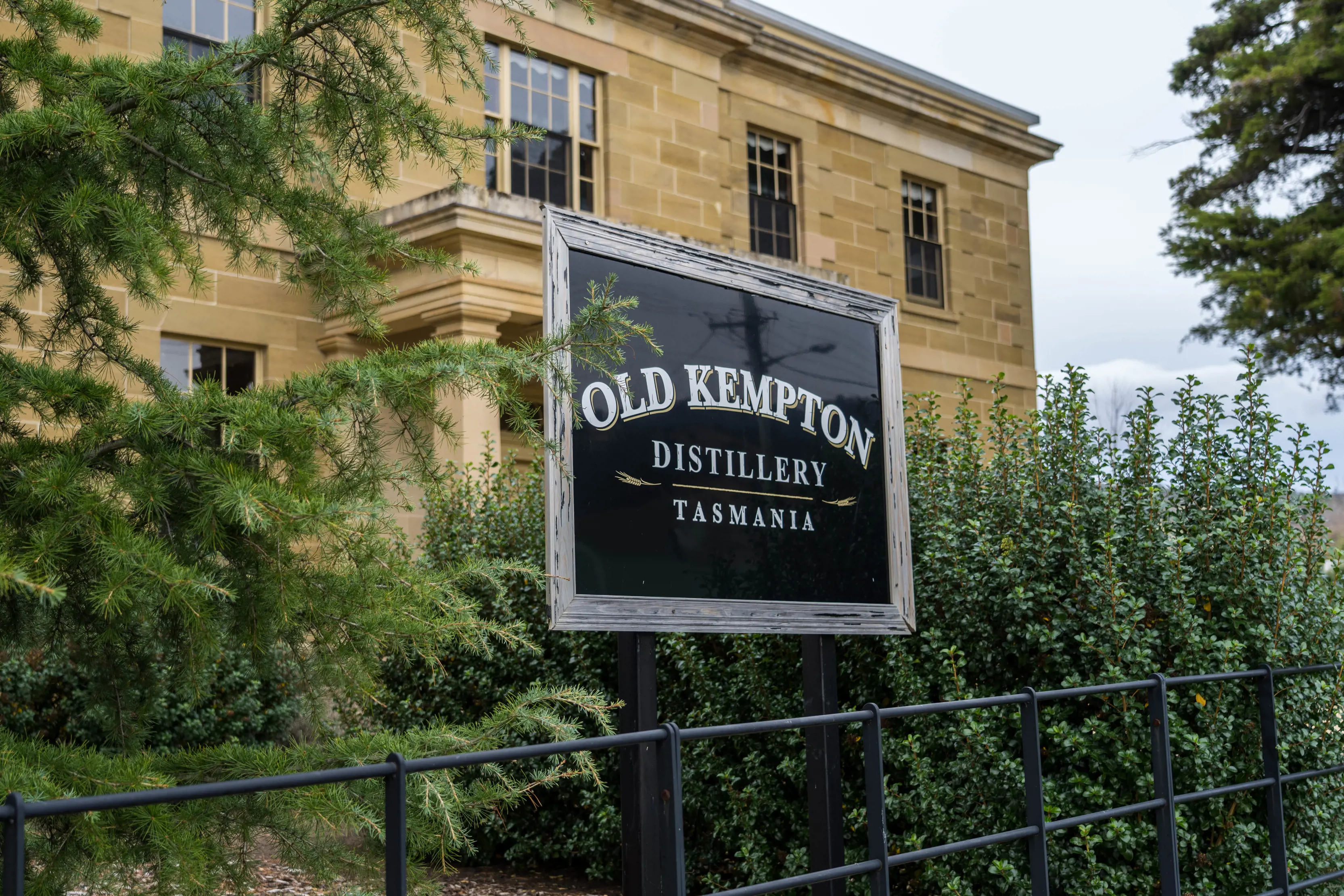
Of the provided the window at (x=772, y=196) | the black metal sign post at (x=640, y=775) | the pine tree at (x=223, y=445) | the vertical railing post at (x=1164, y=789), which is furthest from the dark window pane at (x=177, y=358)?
the vertical railing post at (x=1164, y=789)

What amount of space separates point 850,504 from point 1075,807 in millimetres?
1869

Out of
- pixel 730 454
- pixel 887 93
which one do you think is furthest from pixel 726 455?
pixel 887 93

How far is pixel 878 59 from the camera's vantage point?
1961 cm

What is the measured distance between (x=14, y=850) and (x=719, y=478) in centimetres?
319

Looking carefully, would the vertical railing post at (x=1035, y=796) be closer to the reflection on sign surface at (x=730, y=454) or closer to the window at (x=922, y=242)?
the reflection on sign surface at (x=730, y=454)

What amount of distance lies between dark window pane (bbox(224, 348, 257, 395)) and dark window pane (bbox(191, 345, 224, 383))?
0.36 ft

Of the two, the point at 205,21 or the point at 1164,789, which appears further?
the point at 205,21

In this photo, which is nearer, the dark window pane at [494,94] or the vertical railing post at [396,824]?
the vertical railing post at [396,824]

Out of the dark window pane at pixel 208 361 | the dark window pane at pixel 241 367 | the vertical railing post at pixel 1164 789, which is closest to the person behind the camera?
the vertical railing post at pixel 1164 789

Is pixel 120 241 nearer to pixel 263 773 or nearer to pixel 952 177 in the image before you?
pixel 263 773

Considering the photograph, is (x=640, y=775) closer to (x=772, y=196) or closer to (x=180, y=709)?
(x=180, y=709)

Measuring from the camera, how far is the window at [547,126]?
14781 mm

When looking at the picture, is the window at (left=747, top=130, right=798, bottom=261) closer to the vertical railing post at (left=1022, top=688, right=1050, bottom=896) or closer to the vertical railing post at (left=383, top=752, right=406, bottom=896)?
the vertical railing post at (left=1022, top=688, right=1050, bottom=896)

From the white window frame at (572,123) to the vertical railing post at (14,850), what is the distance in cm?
1261
